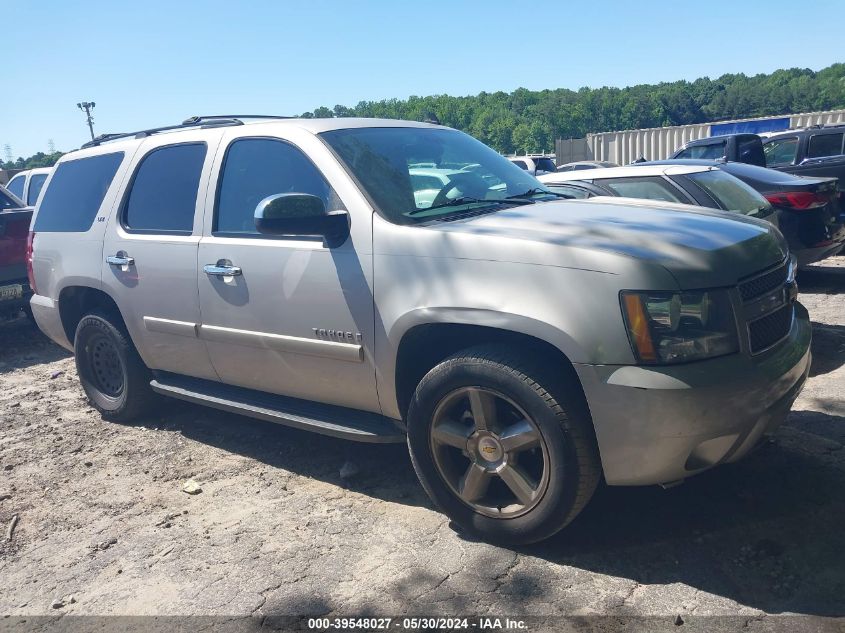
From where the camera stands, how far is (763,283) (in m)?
Answer: 2.99

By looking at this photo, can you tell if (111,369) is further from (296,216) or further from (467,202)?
(467,202)

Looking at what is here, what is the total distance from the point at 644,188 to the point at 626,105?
120m

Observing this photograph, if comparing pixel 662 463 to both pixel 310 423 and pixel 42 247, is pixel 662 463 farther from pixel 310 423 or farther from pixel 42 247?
pixel 42 247

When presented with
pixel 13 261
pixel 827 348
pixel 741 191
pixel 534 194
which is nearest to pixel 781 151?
pixel 741 191

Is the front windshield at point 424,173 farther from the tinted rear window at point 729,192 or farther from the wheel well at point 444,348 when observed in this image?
the tinted rear window at point 729,192

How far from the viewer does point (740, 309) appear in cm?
276

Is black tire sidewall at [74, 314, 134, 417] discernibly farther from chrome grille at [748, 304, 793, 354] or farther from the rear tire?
chrome grille at [748, 304, 793, 354]

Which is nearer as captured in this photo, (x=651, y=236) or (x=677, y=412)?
(x=677, y=412)

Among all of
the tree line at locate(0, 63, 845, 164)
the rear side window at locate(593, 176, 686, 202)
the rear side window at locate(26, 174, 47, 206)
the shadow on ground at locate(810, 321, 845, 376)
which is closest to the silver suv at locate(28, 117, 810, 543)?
the shadow on ground at locate(810, 321, 845, 376)

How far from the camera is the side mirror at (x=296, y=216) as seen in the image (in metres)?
3.31

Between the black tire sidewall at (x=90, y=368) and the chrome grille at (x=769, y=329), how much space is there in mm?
3863

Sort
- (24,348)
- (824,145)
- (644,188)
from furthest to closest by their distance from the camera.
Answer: (824,145) → (24,348) → (644,188)

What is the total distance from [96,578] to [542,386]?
220 centimetres

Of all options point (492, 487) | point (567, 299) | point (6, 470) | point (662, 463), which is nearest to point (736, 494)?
point (662, 463)
